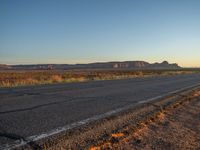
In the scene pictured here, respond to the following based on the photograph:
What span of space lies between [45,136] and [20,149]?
75 cm

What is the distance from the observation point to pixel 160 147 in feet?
13.7

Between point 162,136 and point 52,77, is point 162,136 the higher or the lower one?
the higher one

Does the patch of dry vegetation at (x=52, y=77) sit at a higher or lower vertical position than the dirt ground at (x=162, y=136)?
lower

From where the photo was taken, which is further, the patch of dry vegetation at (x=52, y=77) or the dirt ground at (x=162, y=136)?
the patch of dry vegetation at (x=52, y=77)

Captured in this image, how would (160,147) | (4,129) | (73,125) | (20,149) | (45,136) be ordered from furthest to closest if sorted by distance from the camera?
(73,125)
(4,129)
(45,136)
(160,147)
(20,149)

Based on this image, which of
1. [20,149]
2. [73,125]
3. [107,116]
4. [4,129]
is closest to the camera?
[20,149]

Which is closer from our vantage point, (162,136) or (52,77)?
(162,136)

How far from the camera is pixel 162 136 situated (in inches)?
191

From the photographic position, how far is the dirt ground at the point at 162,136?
4.21 m

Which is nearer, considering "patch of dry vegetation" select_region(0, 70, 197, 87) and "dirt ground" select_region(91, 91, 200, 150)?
"dirt ground" select_region(91, 91, 200, 150)

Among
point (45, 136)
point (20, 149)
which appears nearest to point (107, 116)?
point (45, 136)

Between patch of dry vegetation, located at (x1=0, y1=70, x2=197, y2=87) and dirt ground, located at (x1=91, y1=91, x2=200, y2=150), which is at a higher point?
dirt ground, located at (x1=91, y1=91, x2=200, y2=150)

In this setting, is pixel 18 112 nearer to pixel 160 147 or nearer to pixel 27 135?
pixel 27 135

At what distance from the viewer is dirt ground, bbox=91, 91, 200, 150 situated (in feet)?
13.8
